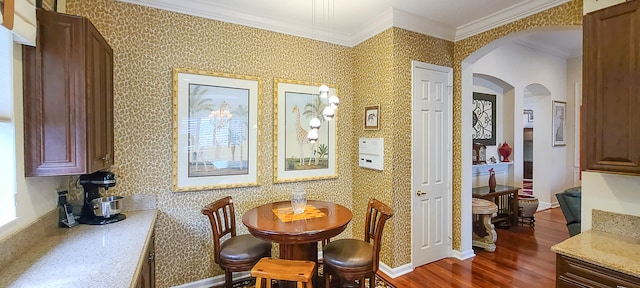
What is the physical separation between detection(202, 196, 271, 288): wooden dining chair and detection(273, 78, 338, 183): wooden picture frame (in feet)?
2.41

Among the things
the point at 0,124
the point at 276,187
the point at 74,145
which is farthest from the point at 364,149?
the point at 0,124

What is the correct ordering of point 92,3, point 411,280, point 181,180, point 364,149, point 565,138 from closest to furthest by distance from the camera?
1. point 92,3
2. point 181,180
3. point 411,280
4. point 364,149
5. point 565,138

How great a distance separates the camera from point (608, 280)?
5.09 feet

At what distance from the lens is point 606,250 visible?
5.54ft

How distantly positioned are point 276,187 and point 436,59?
2384mm

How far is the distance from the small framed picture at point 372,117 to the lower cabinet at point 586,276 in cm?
192

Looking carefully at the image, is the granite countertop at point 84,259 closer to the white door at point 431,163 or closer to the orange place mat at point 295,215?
the orange place mat at point 295,215

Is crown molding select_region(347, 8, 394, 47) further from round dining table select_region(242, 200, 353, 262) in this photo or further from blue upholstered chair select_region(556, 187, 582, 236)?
blue upholstered chair select_region(556, 187, 582, 236)

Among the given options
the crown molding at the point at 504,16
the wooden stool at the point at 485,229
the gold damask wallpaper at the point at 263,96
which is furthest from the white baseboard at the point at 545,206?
the crown molding at the point at 504,16

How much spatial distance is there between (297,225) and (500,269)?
8.36 ft

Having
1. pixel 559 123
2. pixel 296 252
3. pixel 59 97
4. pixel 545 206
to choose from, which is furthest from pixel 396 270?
pixel 559 123

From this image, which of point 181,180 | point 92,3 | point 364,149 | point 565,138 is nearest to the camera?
point 92,3

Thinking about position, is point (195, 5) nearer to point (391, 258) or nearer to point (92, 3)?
point (92, 3)

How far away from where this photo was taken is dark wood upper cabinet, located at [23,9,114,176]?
163cm
